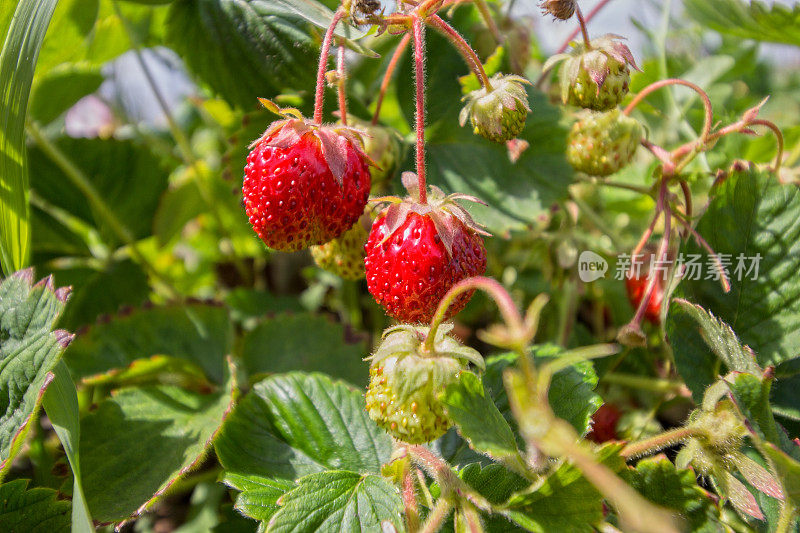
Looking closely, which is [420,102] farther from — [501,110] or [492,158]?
[492,158]

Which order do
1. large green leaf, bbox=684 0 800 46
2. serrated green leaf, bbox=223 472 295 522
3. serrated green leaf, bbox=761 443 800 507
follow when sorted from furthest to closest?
large green leaf, bbox=684 0 800 46 < serrated green leaf, bbox=223 472 295 522 < serrated green leaf, bbox=761 443 800 507

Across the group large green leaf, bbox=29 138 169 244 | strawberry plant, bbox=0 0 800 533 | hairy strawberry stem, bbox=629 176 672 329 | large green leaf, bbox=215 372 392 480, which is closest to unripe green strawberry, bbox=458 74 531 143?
strawberry plant, bbox=0 0 800 533

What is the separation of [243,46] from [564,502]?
0.70 metres

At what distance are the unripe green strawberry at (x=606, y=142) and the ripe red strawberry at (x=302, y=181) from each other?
326 millimetres

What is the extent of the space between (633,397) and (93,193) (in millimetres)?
983

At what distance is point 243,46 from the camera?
2.96 ft

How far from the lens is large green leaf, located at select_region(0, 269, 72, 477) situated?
25.1 inches

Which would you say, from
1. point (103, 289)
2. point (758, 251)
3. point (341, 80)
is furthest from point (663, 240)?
point (103, 289)

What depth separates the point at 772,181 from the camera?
81 cm

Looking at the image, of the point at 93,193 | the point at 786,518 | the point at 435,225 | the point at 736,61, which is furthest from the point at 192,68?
the point at 736,61

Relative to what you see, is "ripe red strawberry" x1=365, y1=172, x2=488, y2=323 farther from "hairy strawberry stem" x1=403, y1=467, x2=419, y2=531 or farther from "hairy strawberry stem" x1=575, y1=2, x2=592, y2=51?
"hairy strawberry stem" x1=575, y1=2, x2=592, y2=51

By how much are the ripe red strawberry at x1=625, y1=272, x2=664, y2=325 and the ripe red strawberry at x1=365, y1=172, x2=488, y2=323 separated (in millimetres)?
362

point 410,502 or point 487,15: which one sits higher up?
point 487,15

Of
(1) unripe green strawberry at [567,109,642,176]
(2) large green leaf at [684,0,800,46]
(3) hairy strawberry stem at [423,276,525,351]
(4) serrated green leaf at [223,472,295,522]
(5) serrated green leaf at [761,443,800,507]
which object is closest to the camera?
(3) hairy strawberry stem at [423,276,525,351]
